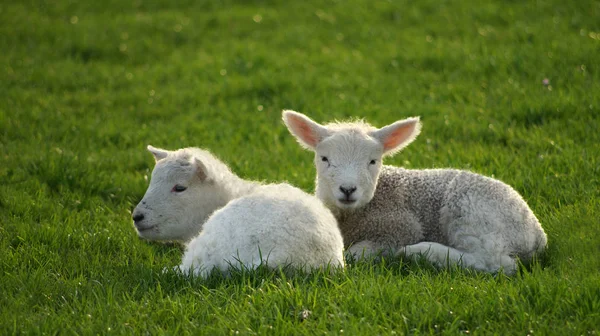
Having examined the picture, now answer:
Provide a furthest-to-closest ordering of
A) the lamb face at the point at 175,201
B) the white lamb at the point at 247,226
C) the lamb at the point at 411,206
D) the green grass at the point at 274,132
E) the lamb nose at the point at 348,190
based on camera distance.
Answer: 1. the lamb face at the point at 175,201
2. the lamb nose at the point at 348,190
3. the lamb at the point at 411,206
4. the white lamb at the point at 247,226
5. the green grass at the point at 274,132

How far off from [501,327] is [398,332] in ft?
1.96

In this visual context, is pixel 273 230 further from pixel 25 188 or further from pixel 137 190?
pixel 25 188

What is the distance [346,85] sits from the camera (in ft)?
35.9

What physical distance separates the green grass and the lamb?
0.28 meters

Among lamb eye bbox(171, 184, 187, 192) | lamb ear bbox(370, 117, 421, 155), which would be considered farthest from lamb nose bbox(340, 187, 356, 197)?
lamb eye bbox(171, 184, 187, 192)

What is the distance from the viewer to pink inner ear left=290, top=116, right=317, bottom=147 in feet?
21.3

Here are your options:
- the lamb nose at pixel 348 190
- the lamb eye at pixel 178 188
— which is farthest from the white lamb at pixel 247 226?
the lamb nose at pixel 348 190

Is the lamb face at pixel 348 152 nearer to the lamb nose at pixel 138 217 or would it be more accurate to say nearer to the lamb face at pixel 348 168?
the lamb face at pixel 348 168

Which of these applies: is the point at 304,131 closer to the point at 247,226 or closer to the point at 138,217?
the point at 138,217

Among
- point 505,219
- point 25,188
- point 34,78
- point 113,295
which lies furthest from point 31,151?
point 505,219

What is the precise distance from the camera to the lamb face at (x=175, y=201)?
5.95 metres

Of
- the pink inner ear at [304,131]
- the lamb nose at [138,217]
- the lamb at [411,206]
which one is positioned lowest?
the lamb nose at [138,217]

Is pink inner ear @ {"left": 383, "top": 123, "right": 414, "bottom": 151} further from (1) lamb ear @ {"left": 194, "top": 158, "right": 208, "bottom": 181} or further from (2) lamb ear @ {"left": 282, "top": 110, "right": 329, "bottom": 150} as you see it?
(1) lamb ear @ {"left": 194, "top": 158, "right": 208, "bottom": 181}

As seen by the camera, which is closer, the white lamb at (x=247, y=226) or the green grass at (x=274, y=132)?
the green grass at (x=274, y=132)
